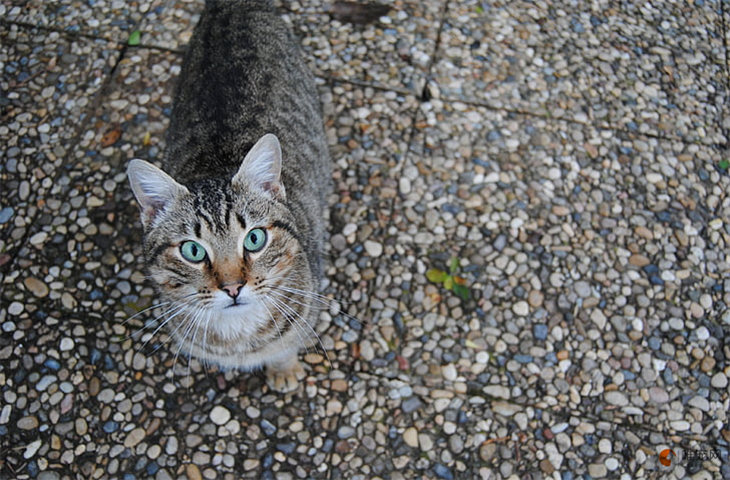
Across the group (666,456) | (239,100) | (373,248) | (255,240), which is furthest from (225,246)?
(666,456)

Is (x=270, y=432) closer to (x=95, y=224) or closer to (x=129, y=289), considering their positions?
(x=129, y=289)

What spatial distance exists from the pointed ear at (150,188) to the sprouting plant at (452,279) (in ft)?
5.65

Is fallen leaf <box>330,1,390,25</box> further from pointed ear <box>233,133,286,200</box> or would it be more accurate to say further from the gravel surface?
pointed ear <box>233,133,286,200</box>

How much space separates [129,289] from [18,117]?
1660 mm

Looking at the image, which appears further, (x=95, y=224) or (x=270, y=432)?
(x=95, y=224)

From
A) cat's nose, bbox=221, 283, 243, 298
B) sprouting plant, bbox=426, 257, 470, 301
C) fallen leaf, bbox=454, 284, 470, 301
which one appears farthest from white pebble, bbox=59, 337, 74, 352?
fallen leaf, bbox=454, 284, 470, 301

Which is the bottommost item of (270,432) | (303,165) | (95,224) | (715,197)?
(270,432)

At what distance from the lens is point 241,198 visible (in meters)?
2.84

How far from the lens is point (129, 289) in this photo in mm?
3875

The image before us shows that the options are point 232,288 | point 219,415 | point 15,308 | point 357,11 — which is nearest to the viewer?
point 232,288

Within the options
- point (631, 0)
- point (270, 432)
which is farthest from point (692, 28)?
point (270, 432)

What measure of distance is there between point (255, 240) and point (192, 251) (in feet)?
0.87

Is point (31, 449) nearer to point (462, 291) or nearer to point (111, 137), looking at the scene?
point (111, 137)
